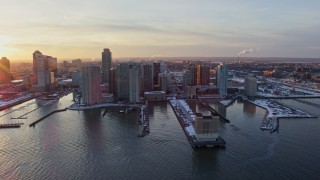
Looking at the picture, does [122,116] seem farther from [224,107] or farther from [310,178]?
[310,178]

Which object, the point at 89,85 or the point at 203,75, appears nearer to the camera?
the point at 89,85

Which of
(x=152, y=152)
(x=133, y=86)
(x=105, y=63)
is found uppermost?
(x=105, y=63)

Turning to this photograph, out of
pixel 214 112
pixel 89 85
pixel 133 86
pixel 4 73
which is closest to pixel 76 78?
pixel 4 73

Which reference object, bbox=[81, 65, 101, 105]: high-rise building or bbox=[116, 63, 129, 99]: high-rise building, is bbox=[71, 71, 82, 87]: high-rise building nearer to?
bbox=[116, 63, 129, 99]: high-rise building

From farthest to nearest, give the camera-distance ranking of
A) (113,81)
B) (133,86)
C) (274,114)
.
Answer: (113,81)
(133,86)
(274,114)

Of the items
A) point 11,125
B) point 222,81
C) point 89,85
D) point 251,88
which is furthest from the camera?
point 222,81

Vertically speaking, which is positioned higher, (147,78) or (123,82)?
(147,78)

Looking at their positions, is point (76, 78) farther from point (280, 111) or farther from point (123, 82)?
point (280, 111)

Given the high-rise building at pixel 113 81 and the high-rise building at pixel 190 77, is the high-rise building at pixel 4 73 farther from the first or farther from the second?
the high-rise building at pixel 190 77

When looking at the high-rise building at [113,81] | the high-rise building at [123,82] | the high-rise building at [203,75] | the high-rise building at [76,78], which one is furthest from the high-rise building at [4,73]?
the high-rise building at [203,75]
